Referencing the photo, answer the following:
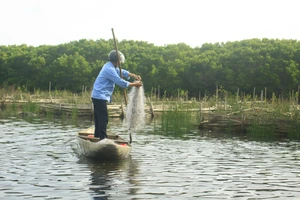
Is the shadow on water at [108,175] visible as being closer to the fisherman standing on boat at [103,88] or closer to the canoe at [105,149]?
the canoe at [105,149]

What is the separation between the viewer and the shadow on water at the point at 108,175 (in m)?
7.22

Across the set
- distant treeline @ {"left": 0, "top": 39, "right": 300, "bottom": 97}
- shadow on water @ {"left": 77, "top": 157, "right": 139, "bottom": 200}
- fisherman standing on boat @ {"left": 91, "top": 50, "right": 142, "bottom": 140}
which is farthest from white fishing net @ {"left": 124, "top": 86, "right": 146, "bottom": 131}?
distant treeline @ {"left": 0, "top": 39, "right": 300, "bottom": 97}

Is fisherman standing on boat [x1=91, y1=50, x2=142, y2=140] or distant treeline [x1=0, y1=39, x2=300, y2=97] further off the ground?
distant treeline [x1=0, y1=39, x2=300, y2=97]

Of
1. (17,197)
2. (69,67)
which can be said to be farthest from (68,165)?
(69,67)

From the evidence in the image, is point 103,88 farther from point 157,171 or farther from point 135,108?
point 157,171

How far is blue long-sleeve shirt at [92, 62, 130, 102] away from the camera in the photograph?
32.7ft

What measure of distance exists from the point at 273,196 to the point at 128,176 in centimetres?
254

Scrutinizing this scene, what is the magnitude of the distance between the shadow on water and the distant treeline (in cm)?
3538

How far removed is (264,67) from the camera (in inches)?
1998

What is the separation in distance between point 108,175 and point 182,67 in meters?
48.6

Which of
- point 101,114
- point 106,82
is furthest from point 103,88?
point 101,114

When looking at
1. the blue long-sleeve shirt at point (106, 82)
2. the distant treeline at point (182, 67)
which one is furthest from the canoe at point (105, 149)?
the distant treeline at point (182, 67)

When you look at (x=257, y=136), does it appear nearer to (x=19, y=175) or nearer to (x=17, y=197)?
(x=19, y=175)

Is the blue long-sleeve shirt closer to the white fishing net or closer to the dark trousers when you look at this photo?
the dark trousers
